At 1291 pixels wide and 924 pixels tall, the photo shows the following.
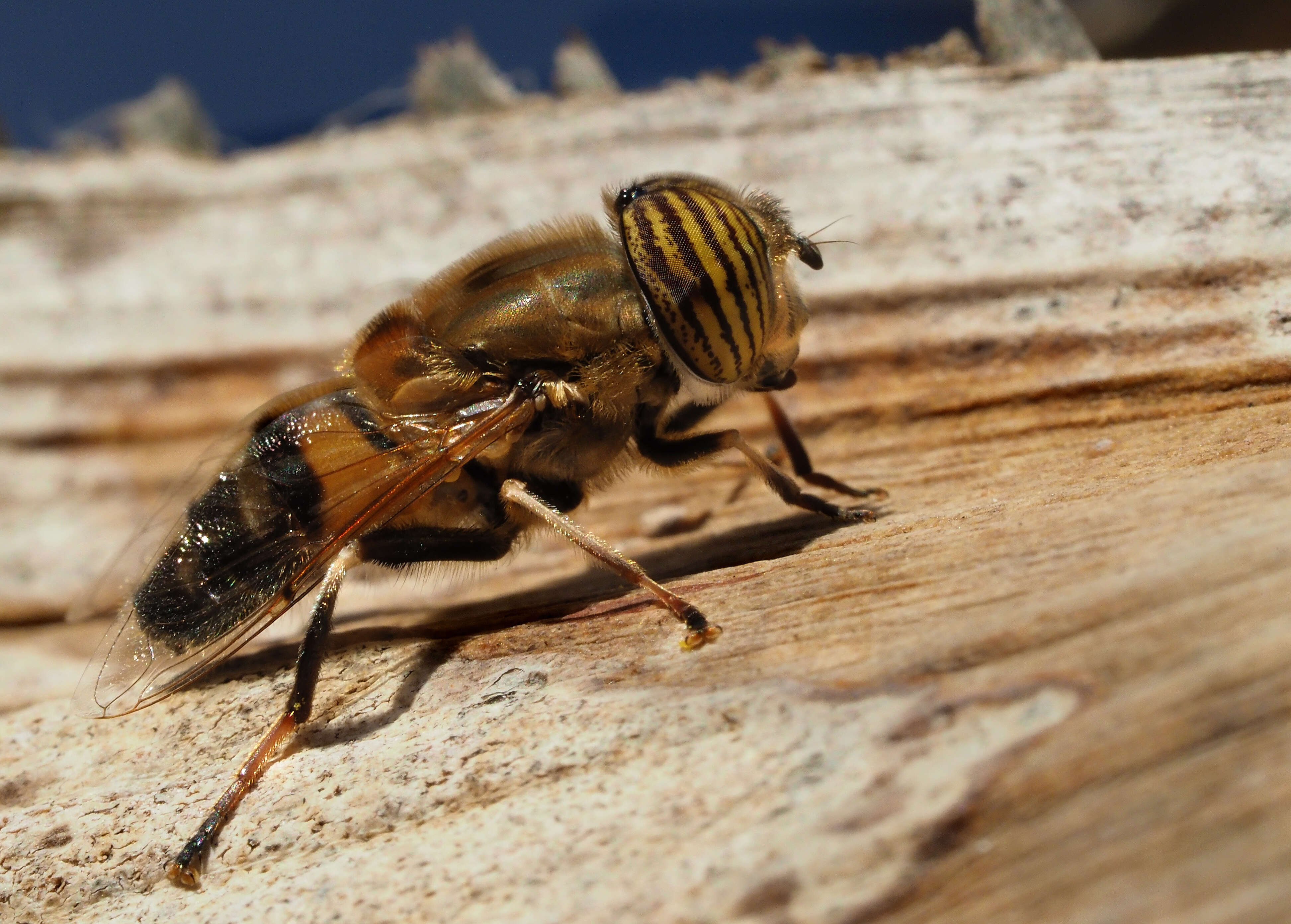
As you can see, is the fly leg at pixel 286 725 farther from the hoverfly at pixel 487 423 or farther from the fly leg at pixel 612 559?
the fly leg at pixel 612 559

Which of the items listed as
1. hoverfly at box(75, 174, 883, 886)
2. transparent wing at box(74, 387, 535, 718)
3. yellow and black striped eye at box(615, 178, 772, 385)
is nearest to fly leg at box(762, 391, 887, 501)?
hoverfly at box(75, 174, 883, 886)

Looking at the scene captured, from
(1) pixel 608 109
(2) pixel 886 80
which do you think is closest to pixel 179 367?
(1) pixel 608 109

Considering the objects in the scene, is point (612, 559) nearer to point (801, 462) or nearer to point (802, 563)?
point (802, 563)

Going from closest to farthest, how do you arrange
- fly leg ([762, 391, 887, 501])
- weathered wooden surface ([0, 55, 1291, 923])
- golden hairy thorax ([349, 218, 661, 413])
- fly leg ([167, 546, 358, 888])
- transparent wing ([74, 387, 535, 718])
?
weathered wooden surface ([0, 55, 1291, 923]), fly leg ([167, 546, 358, 888]), transparent wing ([74, 387, 535, 718]), golden hairy thorax ([349, 218, 661, 413]), fly leg ([762, 391, 887, 501])

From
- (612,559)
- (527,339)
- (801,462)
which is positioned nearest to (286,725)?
(612,559)

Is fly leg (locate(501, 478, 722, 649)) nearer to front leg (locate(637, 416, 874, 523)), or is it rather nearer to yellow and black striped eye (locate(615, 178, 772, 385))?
front leg (locate(637, 416, 874, 523))

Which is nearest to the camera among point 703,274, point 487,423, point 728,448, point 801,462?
point 703,274

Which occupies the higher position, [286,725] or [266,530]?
[266,530]
